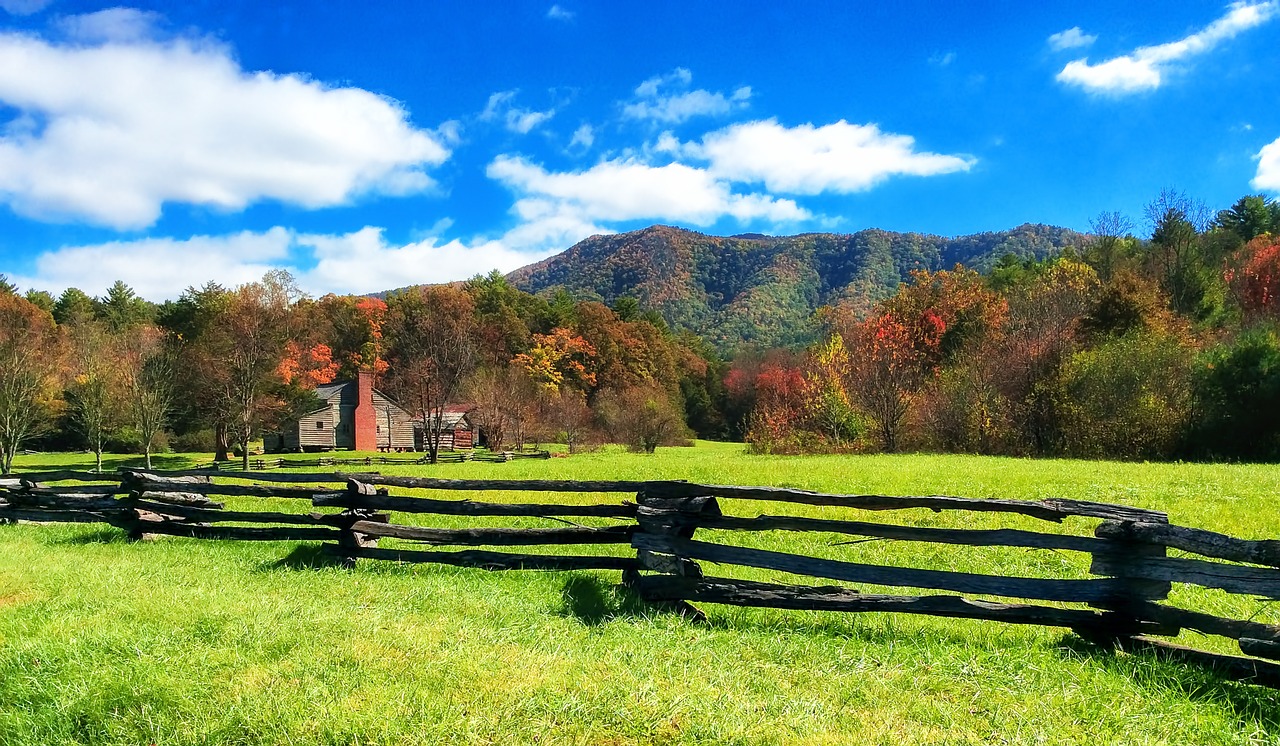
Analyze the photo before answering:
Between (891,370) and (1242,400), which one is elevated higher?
(891,370)

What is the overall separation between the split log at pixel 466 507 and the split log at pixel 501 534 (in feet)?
0.57

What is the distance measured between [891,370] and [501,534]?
91.5 feet

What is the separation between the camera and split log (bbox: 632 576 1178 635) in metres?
4.92

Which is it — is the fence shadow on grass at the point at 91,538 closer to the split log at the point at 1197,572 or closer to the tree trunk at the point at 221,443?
the split log at the point at 1197,572

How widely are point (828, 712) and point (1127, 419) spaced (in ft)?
91.9

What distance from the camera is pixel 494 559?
737 cm

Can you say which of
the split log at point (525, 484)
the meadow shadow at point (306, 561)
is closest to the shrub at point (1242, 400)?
the split log at point (525, 484)

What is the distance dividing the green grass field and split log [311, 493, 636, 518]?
25.6 inches

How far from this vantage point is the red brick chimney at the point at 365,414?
51.3 m

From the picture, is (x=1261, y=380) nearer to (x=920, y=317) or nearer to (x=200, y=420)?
(x=920, y=317)

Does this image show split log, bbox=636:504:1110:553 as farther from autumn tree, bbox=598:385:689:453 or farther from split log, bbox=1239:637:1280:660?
autumn tree, bbox=598:385:689:453

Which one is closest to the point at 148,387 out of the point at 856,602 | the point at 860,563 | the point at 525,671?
the point at 525,671

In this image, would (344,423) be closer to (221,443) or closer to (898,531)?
(221,443)

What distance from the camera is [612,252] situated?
14638cm
